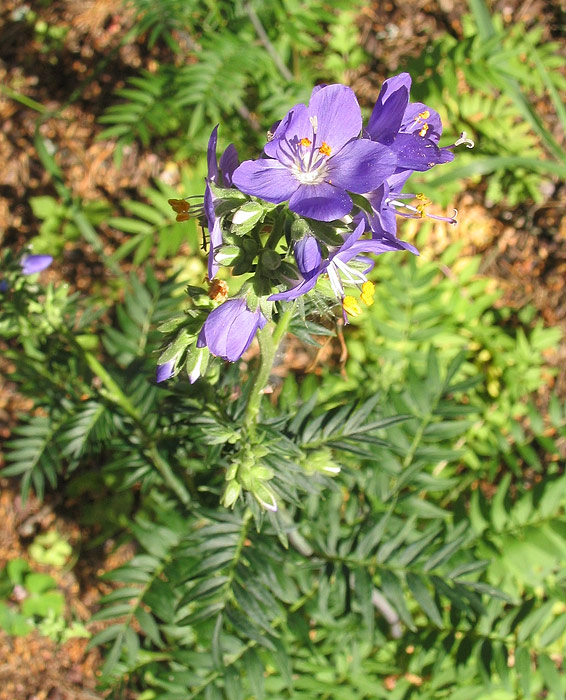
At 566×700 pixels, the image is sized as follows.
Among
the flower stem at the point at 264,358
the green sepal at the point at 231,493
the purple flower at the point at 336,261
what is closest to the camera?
the purple flower at the point at 336,261

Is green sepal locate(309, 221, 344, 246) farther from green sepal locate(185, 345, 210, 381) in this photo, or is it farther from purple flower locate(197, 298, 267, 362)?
green sepal locate(185, 345, 210, 381)

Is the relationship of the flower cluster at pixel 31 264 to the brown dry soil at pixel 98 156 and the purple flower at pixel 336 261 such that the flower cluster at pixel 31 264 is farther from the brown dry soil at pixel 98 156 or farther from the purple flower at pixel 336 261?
the brown dry soil at pixel 98 156

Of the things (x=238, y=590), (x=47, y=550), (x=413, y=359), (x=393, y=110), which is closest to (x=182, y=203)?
(x=393, y=110)

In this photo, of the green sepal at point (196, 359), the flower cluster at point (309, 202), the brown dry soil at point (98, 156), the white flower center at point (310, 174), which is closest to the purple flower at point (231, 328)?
the flower cluster at point (309, 202)

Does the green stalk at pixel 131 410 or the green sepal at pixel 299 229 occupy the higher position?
the green sepal at pixel 299 229

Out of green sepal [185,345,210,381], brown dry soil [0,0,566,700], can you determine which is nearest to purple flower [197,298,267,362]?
green sepal [185,345,210,381]

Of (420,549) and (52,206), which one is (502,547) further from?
(52,206)

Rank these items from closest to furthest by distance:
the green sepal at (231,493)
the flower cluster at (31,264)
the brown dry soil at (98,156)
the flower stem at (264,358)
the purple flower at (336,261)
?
the purple flower at (336,261), the flower stem at (264,358), the green sepal at (231,493), the flower cluster at (31,264), the brown dry soil at (98,156)
